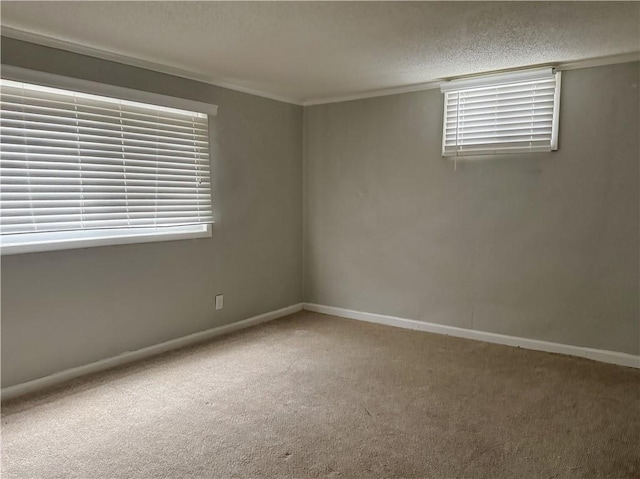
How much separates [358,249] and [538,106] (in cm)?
195

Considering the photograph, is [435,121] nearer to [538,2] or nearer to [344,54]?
[344,54]

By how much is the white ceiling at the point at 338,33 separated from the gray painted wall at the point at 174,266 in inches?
15.0

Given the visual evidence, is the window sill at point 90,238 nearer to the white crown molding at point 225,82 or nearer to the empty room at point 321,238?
the empty room at point 321,238

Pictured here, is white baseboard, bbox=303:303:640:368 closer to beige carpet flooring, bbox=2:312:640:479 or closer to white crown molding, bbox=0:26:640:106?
beige carpet flooring, bbox=2:312:640:479

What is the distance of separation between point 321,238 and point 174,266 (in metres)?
1.60

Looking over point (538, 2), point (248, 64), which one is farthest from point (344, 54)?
point (538, 2)

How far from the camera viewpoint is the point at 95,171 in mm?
2932

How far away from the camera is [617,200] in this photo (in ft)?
10.3

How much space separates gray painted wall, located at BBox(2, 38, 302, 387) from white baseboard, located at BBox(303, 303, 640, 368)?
1.96 ft

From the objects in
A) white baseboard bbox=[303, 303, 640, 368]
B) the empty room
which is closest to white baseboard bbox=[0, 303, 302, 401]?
the empty room

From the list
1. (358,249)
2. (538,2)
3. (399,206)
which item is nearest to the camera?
(538,2)

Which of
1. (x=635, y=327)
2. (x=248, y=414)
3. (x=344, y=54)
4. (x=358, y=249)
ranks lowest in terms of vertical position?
(x=248, y=414)

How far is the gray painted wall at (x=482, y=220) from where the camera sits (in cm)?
Answer: 316

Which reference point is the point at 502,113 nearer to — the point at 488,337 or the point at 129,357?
the point at 488,337
